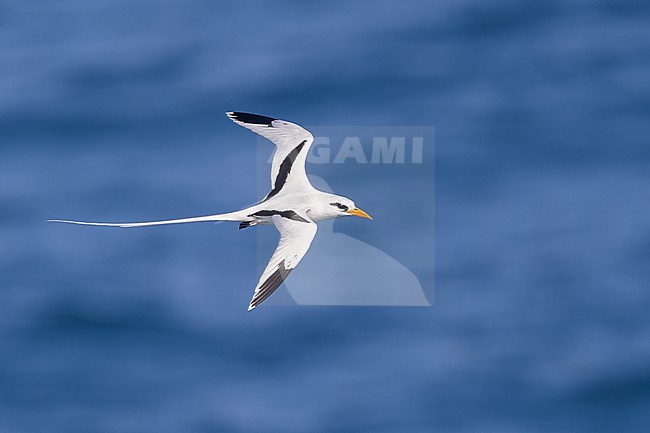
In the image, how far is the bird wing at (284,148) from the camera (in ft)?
90.7

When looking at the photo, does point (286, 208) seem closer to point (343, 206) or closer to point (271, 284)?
point (343, 206)

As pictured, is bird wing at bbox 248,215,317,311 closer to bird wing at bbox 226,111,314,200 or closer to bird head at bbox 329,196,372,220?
A: bird head at bbox 329,196,372,220

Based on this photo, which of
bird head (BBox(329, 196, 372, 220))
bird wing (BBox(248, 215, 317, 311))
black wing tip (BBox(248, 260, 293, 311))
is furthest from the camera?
bird head (BBox(329, 196, 372, 220))

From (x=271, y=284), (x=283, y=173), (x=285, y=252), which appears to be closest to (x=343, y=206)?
(x=283, y=173)

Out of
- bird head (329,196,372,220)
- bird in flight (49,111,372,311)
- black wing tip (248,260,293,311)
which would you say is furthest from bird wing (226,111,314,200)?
black wing tip (248,260,293,311)

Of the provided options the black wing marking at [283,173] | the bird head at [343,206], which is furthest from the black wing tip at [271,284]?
the black wing marking at [283,173]

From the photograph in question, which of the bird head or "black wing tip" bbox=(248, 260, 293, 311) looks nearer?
"black wing tip" bbox=(248, 260, 293, 311)

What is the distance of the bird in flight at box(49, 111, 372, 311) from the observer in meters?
25.1

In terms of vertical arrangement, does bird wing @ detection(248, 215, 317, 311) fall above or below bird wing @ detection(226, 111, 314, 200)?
below

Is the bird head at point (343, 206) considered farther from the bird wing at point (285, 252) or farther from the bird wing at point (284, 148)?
the bird wing at point (284, 148)

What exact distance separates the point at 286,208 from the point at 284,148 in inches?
78.1

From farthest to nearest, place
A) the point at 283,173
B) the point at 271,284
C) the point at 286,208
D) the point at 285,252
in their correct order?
the point at 283,173 < the point at 286,208 < the point at 285,252 < the point at 271,284

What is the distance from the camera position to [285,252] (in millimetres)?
25250

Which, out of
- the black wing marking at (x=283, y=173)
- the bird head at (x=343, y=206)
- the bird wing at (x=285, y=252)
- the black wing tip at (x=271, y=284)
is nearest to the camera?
the black wing tip at (x=271, y=284)
